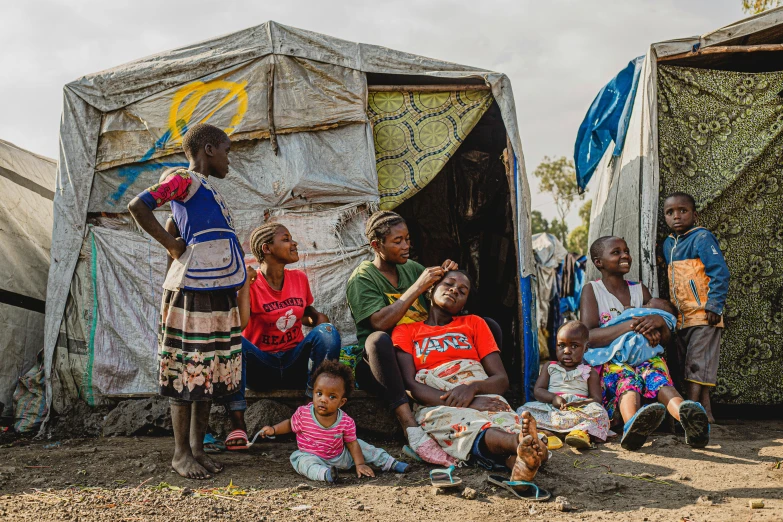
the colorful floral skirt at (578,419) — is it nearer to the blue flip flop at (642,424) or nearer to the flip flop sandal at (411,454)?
the blue flip flop at (642,424)

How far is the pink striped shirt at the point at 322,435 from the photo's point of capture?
9.80ft

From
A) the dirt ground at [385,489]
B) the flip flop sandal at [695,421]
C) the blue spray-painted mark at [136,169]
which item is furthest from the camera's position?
the blue spray-painted mark at [136,169]

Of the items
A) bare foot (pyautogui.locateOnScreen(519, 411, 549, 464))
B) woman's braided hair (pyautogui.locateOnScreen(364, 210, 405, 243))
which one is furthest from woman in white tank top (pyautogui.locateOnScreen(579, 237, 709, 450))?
woman's braided hair (pyautogui.locateOnScreen(364, 210, 405, 243))

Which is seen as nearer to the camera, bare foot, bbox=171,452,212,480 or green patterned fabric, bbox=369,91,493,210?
bare foot, bbox=171,452,212,480

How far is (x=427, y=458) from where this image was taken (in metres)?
3.10

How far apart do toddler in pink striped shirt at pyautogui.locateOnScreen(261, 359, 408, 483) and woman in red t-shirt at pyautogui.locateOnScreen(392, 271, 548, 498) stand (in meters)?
0.31

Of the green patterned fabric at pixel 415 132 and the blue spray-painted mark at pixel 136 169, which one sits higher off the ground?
the green patterned fabric at pixel 415 132

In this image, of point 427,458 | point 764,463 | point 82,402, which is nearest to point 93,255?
point 82,402

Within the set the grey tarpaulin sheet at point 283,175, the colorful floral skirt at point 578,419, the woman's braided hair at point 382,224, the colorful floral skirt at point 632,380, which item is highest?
the grey tarpaulin sheet at point 283,175

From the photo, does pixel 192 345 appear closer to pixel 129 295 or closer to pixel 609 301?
pixel 129 295

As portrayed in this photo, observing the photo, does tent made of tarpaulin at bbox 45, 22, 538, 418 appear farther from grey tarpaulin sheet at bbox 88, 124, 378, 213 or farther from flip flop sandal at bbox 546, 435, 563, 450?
flip flop sandal at bbox 546, 435, 563, 450

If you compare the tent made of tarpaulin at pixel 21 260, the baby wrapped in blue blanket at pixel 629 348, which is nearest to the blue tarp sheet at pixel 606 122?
the baby wrapped in blue blanket at pixel 629 348

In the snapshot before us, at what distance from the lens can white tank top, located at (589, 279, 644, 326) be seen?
4.10 meters

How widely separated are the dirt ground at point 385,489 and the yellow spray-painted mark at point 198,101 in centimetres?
222
